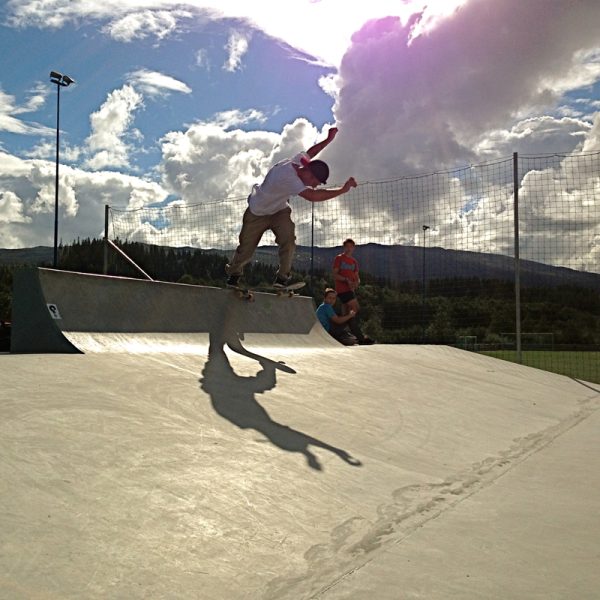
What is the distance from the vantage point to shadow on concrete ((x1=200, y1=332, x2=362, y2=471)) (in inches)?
122

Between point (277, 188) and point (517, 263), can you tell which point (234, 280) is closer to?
point (277, 188)

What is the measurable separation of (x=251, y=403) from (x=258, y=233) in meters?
3.03

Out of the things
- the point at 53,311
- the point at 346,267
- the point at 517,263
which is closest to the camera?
the point at 53,311

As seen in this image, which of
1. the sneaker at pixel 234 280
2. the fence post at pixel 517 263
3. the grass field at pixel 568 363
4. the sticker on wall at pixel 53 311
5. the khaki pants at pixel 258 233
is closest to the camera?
the sticker on wall at pixel 53 311

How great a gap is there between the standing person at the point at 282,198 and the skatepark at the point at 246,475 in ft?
4.19

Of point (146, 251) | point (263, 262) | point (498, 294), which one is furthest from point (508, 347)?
point (146, 251)

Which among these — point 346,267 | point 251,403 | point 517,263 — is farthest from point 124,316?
point 517,263

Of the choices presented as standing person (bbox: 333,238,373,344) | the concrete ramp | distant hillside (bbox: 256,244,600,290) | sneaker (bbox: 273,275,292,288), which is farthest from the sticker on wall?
standing person (bbox: 333,238,373,344)

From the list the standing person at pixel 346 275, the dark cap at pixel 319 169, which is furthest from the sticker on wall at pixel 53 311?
the standing person at pixel 346 275

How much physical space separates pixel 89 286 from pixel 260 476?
8.50ft

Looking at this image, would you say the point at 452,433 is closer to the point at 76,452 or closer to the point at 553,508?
the point at 553,508

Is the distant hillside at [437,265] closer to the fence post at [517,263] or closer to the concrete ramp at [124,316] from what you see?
the fence post at [517,263]

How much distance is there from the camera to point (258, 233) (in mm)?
6355

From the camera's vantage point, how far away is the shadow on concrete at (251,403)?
3111mm
